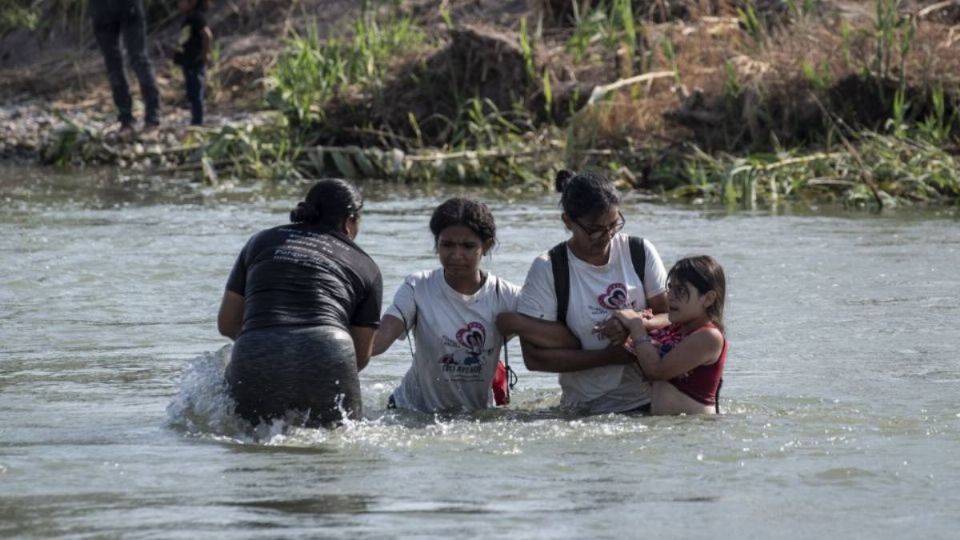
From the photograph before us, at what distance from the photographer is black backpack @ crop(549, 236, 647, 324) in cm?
716

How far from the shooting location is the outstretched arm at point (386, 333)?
7.14 meters

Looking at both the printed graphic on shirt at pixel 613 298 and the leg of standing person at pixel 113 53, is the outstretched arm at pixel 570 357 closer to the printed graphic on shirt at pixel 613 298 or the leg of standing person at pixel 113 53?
the printed graphic on shirt at pixel 613 298

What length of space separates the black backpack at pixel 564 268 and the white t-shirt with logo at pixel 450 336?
191mm

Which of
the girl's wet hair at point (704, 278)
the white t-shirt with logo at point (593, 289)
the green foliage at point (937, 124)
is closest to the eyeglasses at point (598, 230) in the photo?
the white t-shirt with logo at point (593, 289)

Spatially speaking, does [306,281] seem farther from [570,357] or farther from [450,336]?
[570,357]

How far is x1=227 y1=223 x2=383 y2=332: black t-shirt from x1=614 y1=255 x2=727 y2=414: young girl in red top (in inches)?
37.0

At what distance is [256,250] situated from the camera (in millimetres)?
6895

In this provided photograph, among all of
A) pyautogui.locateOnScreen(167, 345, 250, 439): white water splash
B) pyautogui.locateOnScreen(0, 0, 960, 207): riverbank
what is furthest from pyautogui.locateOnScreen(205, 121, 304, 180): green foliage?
pyautogui.locateOnScreen(167, 345, 250, 439): white water splash

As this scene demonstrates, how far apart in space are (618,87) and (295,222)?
9993mm

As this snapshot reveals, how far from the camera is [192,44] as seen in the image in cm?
1833

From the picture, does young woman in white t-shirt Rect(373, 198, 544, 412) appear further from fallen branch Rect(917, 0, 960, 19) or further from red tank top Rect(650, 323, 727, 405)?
fallen branch Rect(917, 0, 960, 19)

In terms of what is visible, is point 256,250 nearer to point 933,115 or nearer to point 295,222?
point 295,222

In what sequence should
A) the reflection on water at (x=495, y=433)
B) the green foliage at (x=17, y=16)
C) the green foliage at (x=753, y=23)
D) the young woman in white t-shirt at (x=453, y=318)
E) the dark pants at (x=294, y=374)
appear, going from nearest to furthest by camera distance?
the reflection on water at (x=495, y=433) → the dark pants at (x=294, y=374) → the young woman in white t-shirt at (x=453, y=318) → the green foliage at (x=753, y=23) → the green foliage at (x=17, y=16)

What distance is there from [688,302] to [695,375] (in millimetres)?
339
